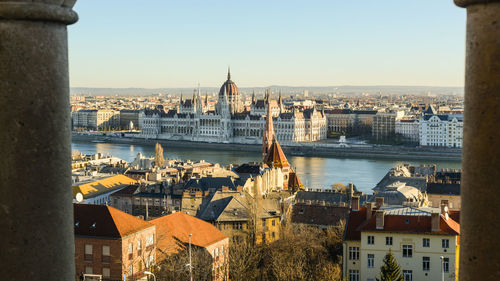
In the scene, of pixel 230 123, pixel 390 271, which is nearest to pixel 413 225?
pixel 390 271

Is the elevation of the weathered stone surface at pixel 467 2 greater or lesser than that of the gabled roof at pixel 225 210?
greater

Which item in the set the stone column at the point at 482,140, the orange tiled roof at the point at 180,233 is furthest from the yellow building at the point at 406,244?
the stone column at the point at 482,140

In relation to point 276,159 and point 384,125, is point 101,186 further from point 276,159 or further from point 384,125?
point 384,125

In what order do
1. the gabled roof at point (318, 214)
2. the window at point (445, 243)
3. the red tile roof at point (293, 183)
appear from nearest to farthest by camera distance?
the window at point (445, 243) < the gabled roof at point (318, 214) < the red tile roof at point (293, 183)

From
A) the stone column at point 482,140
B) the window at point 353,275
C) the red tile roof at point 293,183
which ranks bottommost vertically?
the red tile roof at point 293,183

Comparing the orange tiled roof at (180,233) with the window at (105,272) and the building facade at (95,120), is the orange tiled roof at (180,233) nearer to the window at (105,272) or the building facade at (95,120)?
the window at (105,272)

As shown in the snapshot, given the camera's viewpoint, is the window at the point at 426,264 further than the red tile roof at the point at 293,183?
No

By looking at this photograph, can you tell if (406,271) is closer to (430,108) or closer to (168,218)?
(168,218)

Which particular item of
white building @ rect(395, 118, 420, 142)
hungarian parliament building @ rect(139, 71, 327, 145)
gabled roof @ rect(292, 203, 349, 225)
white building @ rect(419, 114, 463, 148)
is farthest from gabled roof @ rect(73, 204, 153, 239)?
white building @ rect(395, 118, 420, 142)
